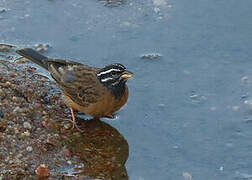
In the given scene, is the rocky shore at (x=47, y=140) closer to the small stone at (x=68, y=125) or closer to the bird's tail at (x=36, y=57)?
the small stone at (x=68, y=125)

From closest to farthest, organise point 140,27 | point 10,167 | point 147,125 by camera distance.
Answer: point 10,167
point 147,125
point 140,27

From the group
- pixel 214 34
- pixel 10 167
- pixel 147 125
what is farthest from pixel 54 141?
pixel 214 34

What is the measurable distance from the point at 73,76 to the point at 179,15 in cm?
283

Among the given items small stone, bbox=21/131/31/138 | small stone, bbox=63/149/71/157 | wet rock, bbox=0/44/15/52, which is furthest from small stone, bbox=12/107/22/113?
wet rock, bbox=0/44/15/52

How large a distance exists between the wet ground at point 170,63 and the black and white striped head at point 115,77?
1.77ft

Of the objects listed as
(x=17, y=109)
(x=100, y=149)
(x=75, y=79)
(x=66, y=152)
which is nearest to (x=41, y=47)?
(x=75, y=79)

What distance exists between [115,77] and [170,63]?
60.1 inches

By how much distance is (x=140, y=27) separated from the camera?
33.2ft

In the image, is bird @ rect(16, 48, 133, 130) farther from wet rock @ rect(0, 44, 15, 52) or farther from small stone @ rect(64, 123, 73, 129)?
wet rock @ rect(0, 44, 15, 52)

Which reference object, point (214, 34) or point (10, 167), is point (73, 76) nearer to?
point (10, 167)

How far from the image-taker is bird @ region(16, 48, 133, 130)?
8.03 meters

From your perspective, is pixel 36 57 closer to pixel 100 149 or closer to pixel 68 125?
pixel 68 125

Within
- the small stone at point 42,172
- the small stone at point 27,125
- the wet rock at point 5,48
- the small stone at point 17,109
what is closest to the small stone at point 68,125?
the small stone at point 27,125

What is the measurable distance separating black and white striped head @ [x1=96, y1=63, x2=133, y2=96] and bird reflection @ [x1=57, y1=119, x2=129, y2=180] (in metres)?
0.59
